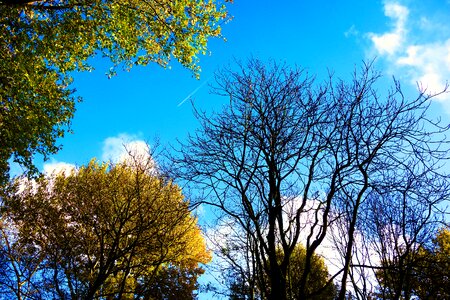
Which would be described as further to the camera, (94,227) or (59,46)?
(94,227)

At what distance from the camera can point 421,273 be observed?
5574 mm

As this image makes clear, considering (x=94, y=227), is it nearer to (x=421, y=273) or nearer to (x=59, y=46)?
(x=59, y=46)

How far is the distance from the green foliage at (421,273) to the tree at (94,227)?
9609 millimetres

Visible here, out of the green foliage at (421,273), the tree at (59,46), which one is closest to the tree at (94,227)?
the tree at (59,46)

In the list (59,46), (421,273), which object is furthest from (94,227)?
(421,273)

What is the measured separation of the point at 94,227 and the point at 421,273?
13.4 m

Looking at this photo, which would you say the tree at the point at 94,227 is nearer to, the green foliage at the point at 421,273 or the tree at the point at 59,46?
the tree at the point at 59,46

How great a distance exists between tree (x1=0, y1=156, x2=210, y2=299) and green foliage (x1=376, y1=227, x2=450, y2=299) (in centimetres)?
961

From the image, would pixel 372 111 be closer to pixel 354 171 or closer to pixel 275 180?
pixel 354 171

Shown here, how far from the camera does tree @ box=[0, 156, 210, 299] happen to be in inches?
587

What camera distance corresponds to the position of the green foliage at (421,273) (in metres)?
5.86

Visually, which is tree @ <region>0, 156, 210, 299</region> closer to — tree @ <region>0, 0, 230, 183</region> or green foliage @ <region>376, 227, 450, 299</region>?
tree @ <region>0, 0, 230, 183</region>

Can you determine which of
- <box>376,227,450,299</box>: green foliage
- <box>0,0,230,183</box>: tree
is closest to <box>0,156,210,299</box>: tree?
<box>0,0,230,183</box>: tree

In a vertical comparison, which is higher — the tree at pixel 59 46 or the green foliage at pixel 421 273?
the tree at pixel 59 46
